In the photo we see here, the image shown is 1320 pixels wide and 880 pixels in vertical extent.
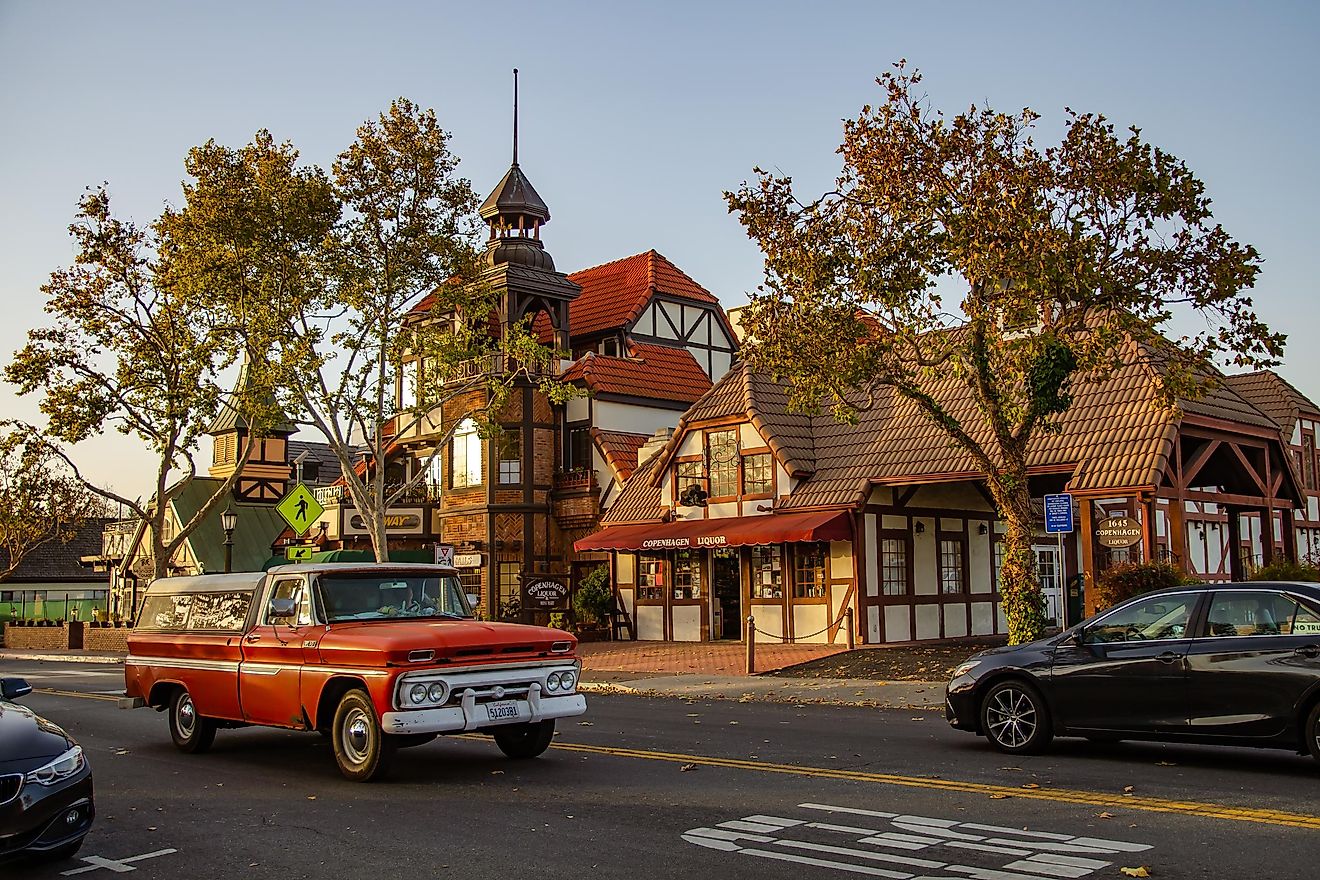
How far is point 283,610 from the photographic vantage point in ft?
36.2

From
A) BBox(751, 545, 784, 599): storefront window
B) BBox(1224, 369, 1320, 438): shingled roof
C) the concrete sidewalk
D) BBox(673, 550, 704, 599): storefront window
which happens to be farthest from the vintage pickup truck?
BBox(1224, 369, 1320, 438): shingled roof

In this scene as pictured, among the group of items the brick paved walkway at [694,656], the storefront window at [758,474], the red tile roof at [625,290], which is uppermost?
the red tile roof at [625,290]

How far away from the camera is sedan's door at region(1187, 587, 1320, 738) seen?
9898 mm

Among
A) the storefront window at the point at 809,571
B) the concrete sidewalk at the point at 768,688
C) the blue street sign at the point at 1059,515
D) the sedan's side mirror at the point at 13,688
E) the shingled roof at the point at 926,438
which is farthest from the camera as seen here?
the storefront window at the point at 809,571

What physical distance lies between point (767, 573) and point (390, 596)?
1825cm

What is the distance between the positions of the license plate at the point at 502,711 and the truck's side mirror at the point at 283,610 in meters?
2.19

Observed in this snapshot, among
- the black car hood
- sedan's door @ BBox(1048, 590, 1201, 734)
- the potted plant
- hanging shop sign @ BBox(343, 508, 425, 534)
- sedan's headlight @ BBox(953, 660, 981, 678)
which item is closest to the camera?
the black car hood

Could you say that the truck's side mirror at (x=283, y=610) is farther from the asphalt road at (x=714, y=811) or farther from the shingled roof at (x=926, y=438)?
the shingled roof at (x=926, y=438)

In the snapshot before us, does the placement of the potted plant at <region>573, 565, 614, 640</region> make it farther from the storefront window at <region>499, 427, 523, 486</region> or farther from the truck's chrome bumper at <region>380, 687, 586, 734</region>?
the truck's chrome bumper at <region>380, 687, 586, 734</region>

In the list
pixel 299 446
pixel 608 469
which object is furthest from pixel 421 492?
pixel 299 446

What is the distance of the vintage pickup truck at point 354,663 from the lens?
32.8ft

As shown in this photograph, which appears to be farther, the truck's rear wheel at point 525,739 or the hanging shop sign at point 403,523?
the hanging shop sign at point 403,523

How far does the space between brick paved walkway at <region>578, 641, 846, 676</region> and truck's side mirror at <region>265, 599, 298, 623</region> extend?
12.7m

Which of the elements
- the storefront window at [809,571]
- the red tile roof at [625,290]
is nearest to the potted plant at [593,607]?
the storefront window at [809,571]
